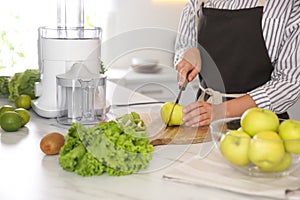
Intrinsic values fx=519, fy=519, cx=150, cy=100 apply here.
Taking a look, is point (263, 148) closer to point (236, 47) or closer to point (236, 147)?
point (236, 147)

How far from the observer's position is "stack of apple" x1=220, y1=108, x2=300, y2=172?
105 cm

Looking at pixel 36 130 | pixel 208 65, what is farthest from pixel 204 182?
pixel 208 65

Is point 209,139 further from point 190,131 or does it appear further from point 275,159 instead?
point 275,159

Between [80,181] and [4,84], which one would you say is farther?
[4,84]

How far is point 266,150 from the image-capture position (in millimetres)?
1047

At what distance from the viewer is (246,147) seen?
3.52 ft

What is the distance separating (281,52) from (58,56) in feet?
2.33

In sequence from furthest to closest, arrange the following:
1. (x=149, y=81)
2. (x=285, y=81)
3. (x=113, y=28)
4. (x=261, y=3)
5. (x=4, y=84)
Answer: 1. (x=113, y=28)
2. (x=149, y=81)
3. (x=4, y=84)
4. (x=261, y=3)
5. (x=285, y=81)

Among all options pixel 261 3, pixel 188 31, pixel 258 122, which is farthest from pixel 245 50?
pixel 258 122

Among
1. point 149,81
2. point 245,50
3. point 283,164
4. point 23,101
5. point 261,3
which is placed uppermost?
point 261,3

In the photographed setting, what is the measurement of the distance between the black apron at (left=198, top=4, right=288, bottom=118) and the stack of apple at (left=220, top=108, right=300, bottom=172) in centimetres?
62

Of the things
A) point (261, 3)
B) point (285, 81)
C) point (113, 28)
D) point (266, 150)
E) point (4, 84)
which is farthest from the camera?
point (113, 28)

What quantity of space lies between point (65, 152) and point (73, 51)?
0.55 m

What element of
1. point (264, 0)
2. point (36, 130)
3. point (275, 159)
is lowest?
point (36, 130)
